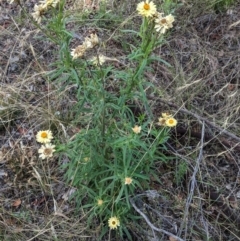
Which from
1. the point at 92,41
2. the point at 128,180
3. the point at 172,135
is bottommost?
the point at 172,135

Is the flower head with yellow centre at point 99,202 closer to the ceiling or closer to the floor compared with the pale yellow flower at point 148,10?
closer to the floor

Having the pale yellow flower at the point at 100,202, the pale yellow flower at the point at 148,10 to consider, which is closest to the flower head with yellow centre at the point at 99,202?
the pale yellow flower at the point at 100,202

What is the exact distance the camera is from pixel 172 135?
2729mm

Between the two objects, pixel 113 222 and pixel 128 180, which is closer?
pixel 128 180

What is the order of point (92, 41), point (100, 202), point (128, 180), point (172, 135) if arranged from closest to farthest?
point (92, 41) < point (128, 180) < point (100, 202) < point (172, 135)

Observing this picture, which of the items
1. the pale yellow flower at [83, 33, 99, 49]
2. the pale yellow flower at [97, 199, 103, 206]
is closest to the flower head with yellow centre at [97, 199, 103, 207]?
the pale yellow flower at [97, 199, 103, 206]

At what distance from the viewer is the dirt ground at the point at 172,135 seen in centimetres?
236

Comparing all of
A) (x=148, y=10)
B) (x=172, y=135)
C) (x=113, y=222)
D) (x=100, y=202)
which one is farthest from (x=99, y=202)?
(x=148, y=10)

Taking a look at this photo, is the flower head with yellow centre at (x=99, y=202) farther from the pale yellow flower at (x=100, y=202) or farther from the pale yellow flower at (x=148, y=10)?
the pale yellow flower at (x=148, y=10)

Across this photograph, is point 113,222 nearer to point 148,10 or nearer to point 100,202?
point 100,202

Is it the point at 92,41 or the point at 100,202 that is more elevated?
the point at 92,41

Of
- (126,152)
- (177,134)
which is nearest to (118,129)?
(126,152)

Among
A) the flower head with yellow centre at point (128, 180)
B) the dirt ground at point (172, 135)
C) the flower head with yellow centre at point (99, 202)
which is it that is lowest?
the dirt ground at point (172, 135)

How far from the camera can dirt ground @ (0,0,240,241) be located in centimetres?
236
